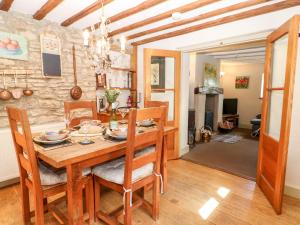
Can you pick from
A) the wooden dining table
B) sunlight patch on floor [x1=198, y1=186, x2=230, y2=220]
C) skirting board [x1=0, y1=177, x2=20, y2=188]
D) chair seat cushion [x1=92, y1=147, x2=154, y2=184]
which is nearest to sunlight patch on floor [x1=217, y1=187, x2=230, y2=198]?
sunlight patch on floor [x1=198, y1=186, x2=230, y2=220]

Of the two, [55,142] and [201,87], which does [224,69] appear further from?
[55,142]

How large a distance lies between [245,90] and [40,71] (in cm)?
630

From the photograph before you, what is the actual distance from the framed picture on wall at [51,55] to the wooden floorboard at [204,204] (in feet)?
5.50

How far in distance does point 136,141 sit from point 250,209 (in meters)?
1.57

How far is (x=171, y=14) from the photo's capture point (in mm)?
2391

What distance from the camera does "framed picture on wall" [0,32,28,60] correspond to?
7.89 ft

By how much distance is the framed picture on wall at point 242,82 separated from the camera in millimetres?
6523

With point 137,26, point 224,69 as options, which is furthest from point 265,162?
point 224,69

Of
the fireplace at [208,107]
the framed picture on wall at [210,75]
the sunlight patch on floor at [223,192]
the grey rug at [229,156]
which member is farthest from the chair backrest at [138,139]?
the framed picture on wall at [210,75]

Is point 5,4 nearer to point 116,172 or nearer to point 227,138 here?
point 116,172

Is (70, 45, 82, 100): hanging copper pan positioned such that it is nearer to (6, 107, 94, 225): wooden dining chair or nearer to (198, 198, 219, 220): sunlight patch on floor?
(6, 107, 94, 225): wooden dining chair

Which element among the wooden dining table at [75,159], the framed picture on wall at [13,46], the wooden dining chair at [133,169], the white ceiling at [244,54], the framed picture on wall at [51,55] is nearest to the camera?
the wooden dining table at [75,159]

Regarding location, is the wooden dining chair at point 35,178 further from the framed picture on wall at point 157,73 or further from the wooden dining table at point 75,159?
the framed picture on wall at point 157,73

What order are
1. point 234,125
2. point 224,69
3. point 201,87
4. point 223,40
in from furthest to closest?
1. point 224,69
2. point 234,125
3. point 201,87
4. point 223,40
